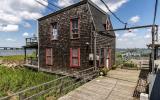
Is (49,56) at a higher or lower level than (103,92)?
higher

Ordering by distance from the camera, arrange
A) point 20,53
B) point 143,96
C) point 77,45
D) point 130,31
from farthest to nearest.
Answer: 1. point 20,53
2. point 77,45
3. point 130,31
4. point 143,96

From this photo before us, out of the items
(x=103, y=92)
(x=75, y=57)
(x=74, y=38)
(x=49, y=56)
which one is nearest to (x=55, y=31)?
(x=49, y=56)

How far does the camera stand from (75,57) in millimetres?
17359

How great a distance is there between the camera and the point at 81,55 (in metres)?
16.7

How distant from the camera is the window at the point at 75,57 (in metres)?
17.0

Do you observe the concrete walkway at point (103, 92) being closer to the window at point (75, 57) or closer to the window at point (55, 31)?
the window at point (75, 57)

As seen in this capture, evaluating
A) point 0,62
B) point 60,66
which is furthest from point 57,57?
point 0,62

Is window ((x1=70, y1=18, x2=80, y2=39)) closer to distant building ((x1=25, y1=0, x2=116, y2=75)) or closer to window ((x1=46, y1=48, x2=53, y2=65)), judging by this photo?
distant building ((x1=25, y1=0, x2=116, y2=75))

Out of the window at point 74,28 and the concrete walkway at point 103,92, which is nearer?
the concrete walkway at point 103,92

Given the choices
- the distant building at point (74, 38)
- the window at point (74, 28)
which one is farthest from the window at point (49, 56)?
the window at point (74, 28)

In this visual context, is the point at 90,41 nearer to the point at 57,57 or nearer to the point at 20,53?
the point at 57,57

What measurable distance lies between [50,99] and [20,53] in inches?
1468

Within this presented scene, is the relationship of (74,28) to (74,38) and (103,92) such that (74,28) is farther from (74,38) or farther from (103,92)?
(103,92)

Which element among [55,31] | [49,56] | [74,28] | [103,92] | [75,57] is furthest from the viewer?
[49,56]
